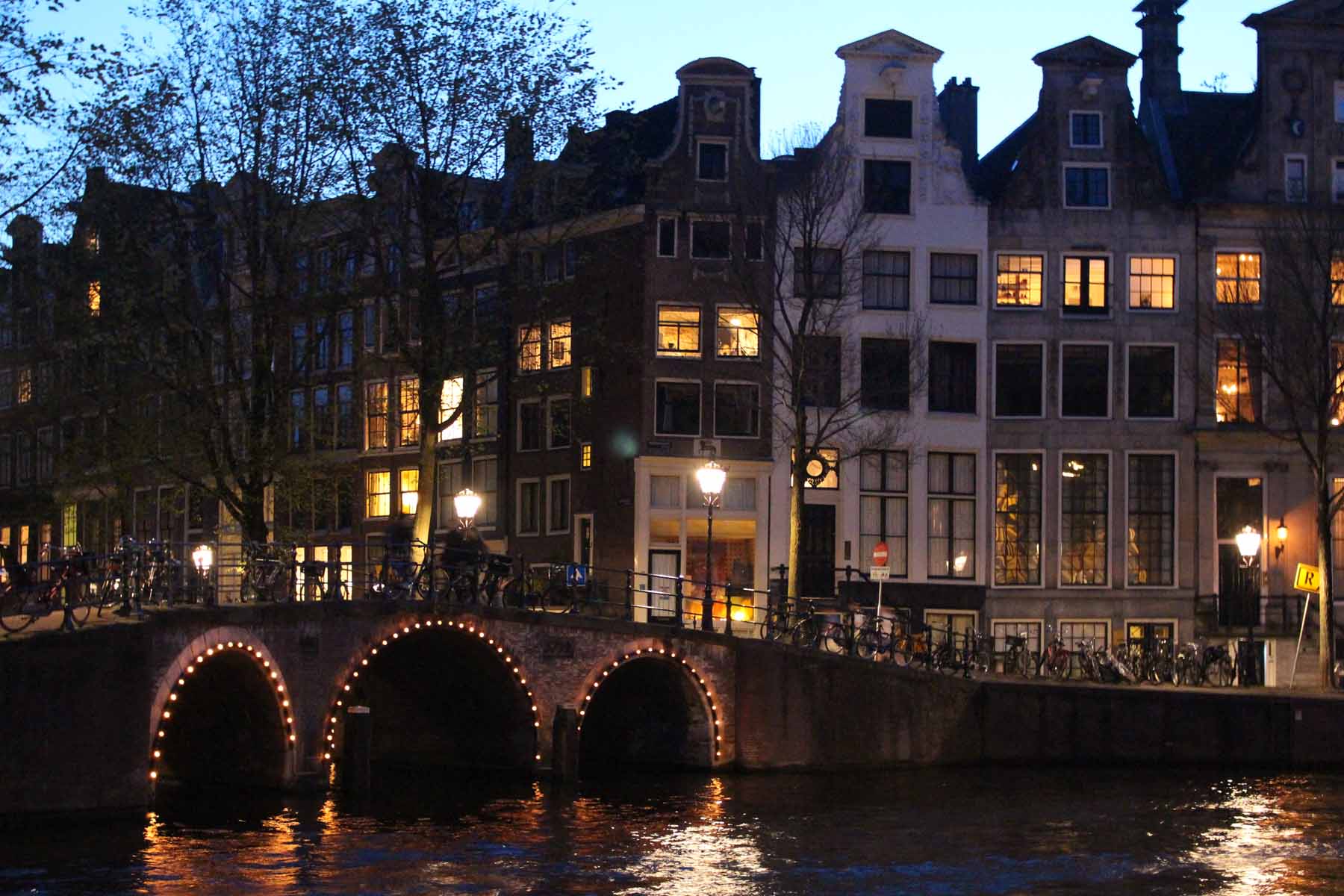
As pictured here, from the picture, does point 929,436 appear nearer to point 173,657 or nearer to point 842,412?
point 842,412

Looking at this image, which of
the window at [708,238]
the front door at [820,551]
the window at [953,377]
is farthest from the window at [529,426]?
the window at [953,377]

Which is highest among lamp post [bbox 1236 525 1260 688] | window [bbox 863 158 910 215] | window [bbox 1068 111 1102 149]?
window [bbox 1068 111 1102 149]

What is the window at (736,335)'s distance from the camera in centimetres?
5409

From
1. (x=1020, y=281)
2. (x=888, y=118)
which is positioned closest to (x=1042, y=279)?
(x=1020, y=281)

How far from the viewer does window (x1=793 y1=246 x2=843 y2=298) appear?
49.2 meters

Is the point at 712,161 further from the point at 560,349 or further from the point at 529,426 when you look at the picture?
the point at 529,426

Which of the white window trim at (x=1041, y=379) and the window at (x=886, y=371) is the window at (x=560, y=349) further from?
the white window trim at (x=1041, y=379)

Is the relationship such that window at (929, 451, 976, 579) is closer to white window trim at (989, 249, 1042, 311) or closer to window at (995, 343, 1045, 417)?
window at (995, 343, 1045, 417)

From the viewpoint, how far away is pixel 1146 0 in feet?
199

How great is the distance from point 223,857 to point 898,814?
10969 millimetres

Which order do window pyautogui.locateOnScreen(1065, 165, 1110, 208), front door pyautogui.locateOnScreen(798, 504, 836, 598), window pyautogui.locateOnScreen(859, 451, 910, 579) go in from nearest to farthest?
front door pyautogui.locateOnScreen(798, 504, 836, 598) < window pyautogui.locateOnScreen(859, 451, 910, 579) < window pyautogui.locateOnScreen(1065, 165, 1110, 208)

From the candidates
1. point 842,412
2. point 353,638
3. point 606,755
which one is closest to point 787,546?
point 842,412

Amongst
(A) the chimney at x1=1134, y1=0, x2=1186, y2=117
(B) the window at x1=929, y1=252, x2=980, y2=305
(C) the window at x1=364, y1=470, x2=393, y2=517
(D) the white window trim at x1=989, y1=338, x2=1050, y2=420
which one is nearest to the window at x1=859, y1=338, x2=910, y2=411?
(B) the window at x1=929, y1=252, x2=980, y2=305

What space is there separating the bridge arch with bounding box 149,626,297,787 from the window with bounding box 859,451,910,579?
64.6 ft
